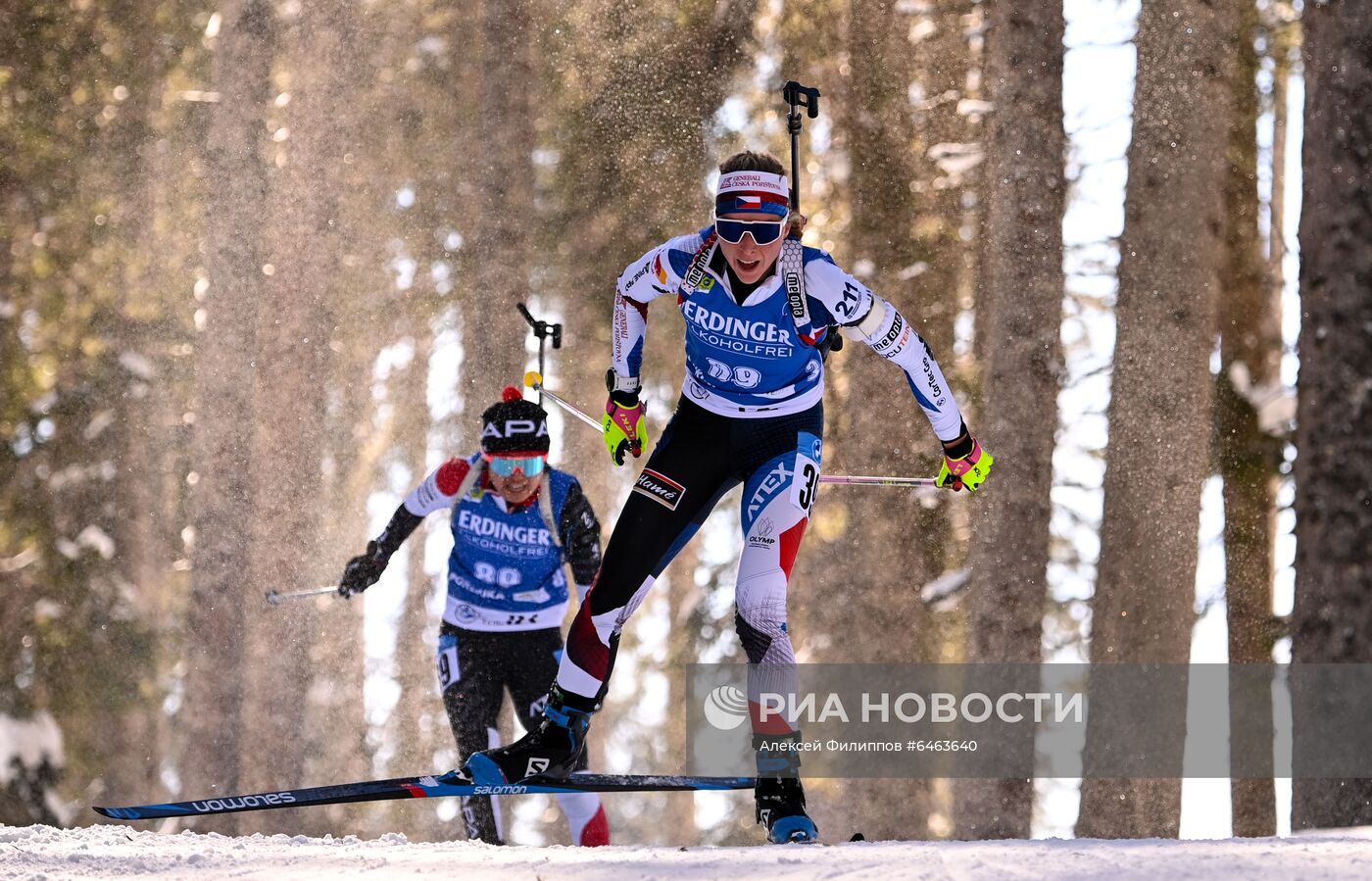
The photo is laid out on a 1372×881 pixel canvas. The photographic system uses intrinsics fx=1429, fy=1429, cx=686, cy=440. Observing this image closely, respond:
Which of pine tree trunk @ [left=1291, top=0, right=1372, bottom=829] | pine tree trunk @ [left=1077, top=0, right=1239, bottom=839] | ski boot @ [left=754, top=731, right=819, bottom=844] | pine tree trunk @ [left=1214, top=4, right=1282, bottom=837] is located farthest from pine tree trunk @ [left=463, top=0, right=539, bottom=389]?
ski boot @ [left=754, top=731, right=819, bottom=844]

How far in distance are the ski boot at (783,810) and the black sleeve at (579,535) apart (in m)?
2.31

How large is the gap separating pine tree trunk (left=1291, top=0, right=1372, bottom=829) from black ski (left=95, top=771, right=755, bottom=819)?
4199 mm

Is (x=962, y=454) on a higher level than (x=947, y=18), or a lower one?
lower

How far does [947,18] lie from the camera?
1283cm

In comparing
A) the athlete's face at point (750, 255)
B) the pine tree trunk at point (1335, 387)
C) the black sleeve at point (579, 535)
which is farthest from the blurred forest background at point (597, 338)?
the athlete's face at point (750, 255)

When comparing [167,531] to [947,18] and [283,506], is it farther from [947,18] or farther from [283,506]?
[947,18]

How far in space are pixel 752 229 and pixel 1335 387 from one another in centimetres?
479

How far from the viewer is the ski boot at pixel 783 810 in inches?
196

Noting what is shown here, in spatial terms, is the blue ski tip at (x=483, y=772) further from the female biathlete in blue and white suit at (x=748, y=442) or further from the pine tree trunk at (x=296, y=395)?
the pine tree trunk at (x=296, y=395)

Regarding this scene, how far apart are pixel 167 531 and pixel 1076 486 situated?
9.56 m

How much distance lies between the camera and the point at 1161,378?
368 inches

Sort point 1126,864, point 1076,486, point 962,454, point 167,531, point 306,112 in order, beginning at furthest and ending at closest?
point 167,531 < point 1076,486 < point 306,112 < point 962,454 < point 1126,864

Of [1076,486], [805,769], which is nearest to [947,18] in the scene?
[1076,486]

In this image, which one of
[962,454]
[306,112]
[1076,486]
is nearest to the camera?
[962,454]
